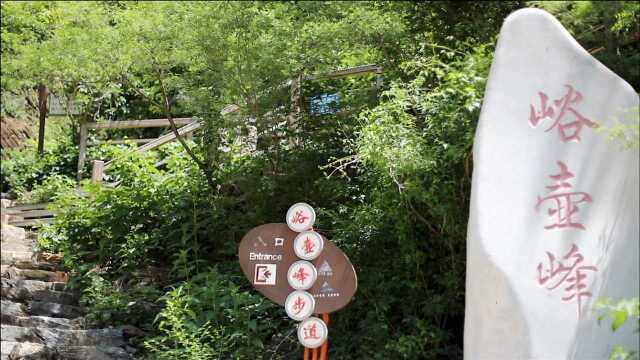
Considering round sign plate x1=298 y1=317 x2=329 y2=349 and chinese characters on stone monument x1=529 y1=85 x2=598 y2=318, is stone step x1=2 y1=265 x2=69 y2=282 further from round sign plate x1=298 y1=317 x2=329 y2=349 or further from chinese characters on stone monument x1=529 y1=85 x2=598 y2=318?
chinese characters on stone monument x1=529 y1=85 x2=598 y2=318

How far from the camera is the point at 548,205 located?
5617mm

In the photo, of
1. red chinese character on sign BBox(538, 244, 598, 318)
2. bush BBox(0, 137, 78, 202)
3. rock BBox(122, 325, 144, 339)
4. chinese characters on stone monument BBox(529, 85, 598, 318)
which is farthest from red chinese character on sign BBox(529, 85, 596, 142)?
bush BBox(0, 137, 78, 202)

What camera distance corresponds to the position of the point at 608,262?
5648 mm

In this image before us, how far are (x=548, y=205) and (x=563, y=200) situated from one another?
0.34ft

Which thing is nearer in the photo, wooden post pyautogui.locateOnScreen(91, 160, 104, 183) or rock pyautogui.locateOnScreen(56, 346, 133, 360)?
rock pyautogui.locateOnScreen(56, 346, 133, 360)

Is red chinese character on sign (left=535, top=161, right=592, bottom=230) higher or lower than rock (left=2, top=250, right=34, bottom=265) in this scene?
higher

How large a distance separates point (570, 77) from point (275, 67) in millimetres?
3497

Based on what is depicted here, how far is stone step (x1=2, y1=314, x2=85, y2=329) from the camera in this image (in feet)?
26.1

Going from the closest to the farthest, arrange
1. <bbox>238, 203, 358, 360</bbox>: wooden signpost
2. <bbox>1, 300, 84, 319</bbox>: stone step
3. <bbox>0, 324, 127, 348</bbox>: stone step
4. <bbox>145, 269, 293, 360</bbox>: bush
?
<bbox>238, 203, 358, 360</bbox>: wooden signpost < <bbox>145, 269, 293, 360</bbox>: bush < <bbox>0, 324, 127, 348</bbox>: stone step < <bbox>1, 300, 84, 319</bbox>: stone step

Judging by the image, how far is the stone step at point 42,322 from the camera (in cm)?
794

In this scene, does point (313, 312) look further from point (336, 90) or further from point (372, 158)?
point (336, 90)

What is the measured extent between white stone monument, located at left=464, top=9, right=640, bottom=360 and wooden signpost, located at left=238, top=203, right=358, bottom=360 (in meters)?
1.16

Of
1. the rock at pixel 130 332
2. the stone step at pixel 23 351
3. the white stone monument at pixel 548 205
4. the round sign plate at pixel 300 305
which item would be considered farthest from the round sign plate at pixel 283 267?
the stone step at pixel 23 351

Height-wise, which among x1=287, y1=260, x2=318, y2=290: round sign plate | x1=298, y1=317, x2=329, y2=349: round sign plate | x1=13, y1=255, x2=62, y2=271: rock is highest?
x1=13, y1=255, x2=62, y2=271: rock
